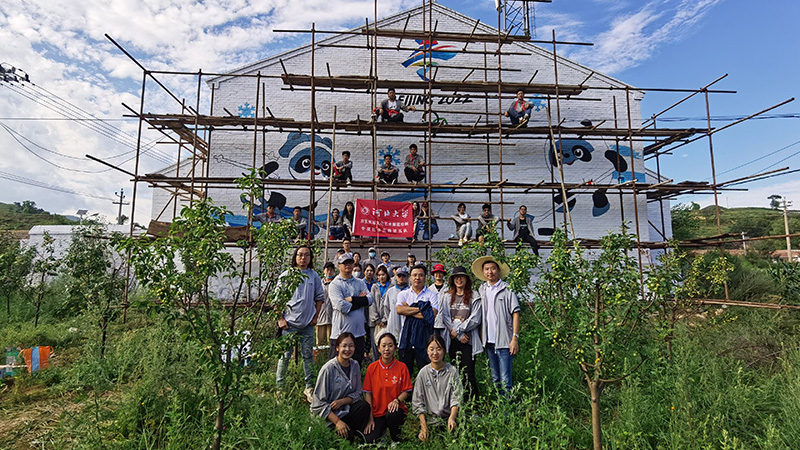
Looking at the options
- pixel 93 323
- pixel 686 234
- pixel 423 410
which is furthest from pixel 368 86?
pixel 686 234

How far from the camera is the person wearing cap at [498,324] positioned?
13.3ft

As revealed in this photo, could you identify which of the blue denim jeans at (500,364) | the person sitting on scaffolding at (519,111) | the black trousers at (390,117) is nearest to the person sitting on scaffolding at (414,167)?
the black trousers at (390,117)

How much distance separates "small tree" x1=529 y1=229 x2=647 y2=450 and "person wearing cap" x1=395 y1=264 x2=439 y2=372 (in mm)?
1498

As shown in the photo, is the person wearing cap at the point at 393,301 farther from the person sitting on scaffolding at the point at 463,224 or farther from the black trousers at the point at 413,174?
the black trousers at the point at 413,174

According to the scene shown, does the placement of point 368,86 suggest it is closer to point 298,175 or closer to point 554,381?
point 298,175

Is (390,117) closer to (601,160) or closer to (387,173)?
(387,173)

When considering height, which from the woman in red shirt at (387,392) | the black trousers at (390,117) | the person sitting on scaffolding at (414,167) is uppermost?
the black trousers at (390,117)

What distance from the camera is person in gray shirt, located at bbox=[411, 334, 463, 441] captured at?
3656mm

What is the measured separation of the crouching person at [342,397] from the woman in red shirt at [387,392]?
0.37 ft

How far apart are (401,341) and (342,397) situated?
1.16 meters

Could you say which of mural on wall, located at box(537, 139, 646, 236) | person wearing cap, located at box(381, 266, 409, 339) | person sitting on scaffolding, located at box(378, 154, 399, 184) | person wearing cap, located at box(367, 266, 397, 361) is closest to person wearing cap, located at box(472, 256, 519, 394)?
person wearing cap, located at box(381, 266, 409, 339)

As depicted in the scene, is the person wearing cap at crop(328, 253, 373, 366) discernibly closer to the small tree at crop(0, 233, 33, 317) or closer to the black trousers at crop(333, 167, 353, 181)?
the black trousers at crop(333, 167, 353, 181)

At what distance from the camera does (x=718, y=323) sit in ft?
23.2

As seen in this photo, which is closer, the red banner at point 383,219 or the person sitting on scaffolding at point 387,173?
the red banner at point 383,219
